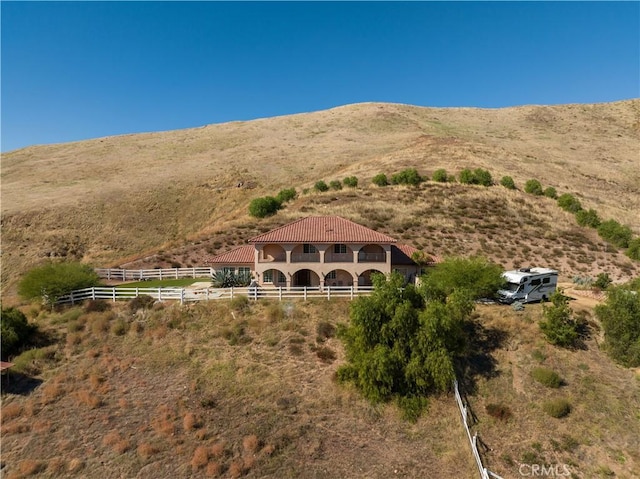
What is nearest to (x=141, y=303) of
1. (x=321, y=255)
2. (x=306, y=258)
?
(x=306, y=258)

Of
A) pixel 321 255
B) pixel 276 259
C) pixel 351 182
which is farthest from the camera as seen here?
pixel 351 182

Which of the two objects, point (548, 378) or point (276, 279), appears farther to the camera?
point (276, 279)

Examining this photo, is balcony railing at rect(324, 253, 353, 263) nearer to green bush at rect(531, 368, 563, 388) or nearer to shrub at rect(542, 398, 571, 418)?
green bush at rect(531, 368, 563, 388)

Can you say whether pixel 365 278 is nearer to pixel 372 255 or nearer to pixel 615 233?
pixel 372 255

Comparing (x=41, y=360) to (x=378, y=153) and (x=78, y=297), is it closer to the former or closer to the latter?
(x=78, y=297)

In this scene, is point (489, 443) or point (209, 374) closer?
point (489, 443)

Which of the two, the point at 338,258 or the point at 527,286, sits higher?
the point at 338,258

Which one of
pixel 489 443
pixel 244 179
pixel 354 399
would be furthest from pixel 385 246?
pixel 244 179

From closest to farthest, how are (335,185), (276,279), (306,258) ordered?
(306,258) → (276,279) → (335,185)
